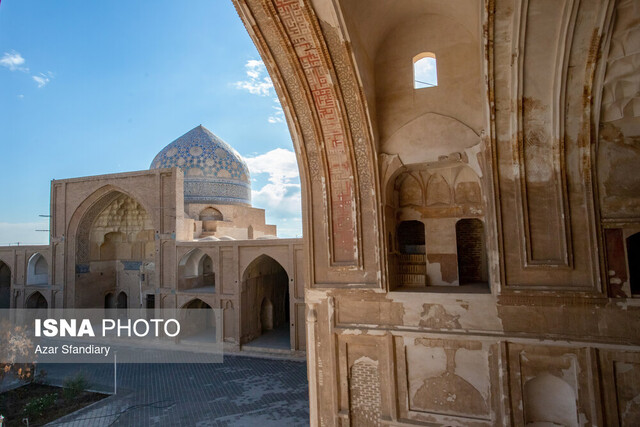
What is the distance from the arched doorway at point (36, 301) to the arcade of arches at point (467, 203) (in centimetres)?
1725

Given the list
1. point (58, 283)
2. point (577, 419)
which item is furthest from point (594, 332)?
point (58, 283)

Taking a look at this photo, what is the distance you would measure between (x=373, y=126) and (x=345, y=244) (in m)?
1.85

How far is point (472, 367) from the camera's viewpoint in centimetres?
509

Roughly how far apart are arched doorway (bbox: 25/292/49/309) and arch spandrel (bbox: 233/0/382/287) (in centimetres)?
1721

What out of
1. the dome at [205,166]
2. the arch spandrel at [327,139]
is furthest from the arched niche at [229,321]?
the arch spandrel at [327,139]

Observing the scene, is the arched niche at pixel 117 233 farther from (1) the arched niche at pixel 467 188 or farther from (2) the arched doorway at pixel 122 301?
(1) the arched niche at pixel 467 188

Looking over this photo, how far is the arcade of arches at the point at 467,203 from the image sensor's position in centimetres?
441

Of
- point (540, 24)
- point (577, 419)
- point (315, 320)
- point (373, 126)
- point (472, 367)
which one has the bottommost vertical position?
point (577, 419)

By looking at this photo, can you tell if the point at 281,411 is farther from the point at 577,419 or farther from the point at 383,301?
the point at 577,419

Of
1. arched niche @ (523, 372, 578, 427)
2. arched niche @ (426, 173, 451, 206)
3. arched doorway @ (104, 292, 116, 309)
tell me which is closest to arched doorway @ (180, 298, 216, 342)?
arched doorway @ (104, 292, 116, 309)

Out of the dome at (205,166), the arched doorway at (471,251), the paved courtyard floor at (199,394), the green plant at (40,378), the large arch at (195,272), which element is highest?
the dome at (205,166)

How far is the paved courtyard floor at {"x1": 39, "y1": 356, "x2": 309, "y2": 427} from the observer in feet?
26.5
